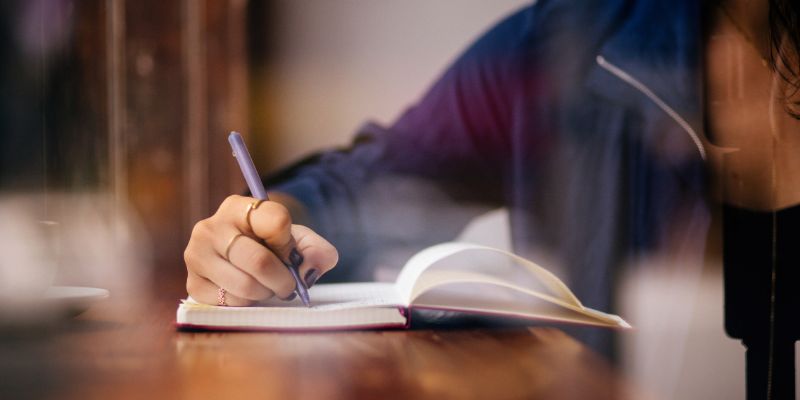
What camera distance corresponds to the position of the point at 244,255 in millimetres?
438

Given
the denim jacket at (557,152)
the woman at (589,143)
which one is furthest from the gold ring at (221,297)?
the denim jacket at (557,152)

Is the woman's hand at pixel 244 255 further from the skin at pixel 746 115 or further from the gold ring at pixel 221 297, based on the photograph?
the skin at pixel 746 115

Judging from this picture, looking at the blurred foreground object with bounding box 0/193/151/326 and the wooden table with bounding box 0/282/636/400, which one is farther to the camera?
the blurred foreground object with bounding box 0/193/151/326

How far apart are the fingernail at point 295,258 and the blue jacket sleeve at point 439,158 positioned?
0.77m

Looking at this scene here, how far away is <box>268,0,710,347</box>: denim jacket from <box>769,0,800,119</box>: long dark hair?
0.13 meters

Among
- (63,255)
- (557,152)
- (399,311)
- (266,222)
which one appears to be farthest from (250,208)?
(557,152)

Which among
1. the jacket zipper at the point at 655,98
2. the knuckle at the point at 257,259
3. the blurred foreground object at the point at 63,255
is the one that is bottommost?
the blurred foreground object at the point at 63,255

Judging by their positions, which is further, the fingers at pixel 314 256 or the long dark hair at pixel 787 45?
the long dark hair at pixel 787 45

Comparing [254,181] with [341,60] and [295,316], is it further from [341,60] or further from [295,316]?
[341,60]

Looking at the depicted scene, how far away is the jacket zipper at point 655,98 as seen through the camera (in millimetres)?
1168

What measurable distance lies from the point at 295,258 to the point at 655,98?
93cm

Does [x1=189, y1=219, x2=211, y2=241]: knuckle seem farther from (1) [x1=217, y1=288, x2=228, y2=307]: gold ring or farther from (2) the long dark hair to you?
(2) the long dark hair

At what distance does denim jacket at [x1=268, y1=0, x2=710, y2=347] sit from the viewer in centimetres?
121

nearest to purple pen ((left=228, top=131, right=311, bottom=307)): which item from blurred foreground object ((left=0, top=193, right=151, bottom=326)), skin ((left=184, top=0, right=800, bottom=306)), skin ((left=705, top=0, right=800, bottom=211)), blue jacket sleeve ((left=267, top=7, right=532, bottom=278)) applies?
blurred foreground object ((left=0, top=193, right=151, bottom=326))
